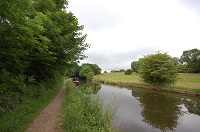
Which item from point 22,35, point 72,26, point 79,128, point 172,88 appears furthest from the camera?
point 172,88

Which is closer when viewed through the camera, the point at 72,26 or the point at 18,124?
the point at 18,124

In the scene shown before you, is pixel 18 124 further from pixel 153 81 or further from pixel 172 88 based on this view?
pixel 153 81

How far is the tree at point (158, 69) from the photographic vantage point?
120ft

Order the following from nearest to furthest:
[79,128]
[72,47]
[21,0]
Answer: [21,0] < [79,128] < [72,47]

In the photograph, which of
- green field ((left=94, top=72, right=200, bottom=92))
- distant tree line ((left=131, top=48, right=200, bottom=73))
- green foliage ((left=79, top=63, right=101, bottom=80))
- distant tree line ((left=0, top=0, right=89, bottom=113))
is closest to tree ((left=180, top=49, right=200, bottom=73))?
distant tree line ((left=131, top=48, right=200, bottom=73))

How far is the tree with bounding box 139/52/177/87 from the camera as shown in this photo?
120 ft

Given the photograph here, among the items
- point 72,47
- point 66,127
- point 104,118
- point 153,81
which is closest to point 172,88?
point 153,81

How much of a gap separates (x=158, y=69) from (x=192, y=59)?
5026 centimetres

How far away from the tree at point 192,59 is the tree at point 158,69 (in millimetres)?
38490

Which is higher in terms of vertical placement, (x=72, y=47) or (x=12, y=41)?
(x=72, y=47)

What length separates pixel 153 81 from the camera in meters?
40.1

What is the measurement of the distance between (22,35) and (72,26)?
11454 millimetres

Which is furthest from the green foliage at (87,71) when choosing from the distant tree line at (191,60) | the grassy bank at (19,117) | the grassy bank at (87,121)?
the grassy bank at (19,117)

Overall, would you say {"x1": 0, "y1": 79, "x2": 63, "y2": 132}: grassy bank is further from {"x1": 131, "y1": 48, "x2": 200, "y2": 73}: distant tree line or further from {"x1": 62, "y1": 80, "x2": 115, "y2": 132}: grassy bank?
{"x1": 131, "y1": 48, "x2": 200, "y2": 73}: distant tree line
